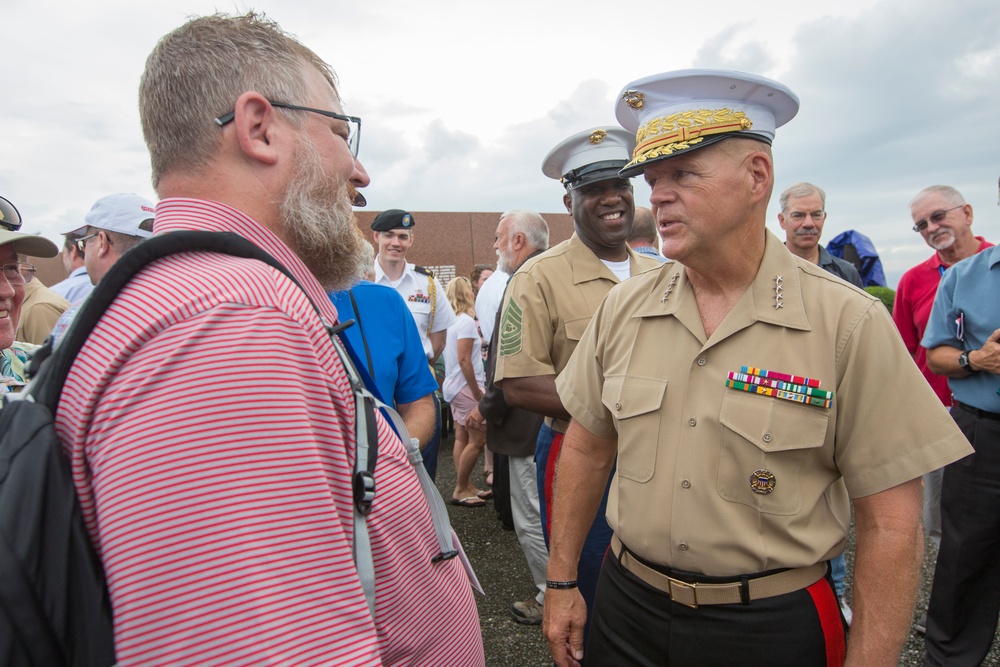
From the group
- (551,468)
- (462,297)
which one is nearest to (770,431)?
(551,468)

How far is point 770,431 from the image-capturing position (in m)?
1.51

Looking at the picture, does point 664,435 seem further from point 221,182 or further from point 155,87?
point 155,87

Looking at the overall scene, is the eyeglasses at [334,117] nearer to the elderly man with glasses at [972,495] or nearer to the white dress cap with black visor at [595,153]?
the white dress cap with black visor at [595,153]

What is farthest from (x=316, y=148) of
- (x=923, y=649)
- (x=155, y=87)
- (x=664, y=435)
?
(x=923, y=649)

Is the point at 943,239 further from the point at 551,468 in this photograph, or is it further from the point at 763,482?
the point at 763,482

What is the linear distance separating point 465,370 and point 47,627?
15.7 feet

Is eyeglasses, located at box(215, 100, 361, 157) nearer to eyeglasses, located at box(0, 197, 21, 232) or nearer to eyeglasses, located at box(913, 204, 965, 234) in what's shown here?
eyeglasses, located at box(0, 197, 21, 232)

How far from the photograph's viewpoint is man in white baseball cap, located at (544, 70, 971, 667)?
1.47m

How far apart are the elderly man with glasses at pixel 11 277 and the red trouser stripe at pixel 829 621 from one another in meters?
2.67

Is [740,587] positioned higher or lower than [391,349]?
lower

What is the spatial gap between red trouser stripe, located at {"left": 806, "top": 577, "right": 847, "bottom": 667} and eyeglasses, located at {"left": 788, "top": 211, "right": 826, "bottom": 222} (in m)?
3.37

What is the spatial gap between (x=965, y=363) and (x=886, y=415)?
6.30ft

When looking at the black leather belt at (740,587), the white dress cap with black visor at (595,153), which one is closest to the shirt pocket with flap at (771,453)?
the black leather belt at (740,587)

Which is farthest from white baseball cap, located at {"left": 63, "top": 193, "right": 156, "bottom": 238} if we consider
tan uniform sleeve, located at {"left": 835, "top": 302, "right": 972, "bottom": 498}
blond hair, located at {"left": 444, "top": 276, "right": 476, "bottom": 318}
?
blond hair, located at {"left": 444, "top": 276, "right": 476, "bottom": 318}
